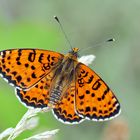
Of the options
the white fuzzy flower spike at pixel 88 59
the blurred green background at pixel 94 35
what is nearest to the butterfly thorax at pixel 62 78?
the white fuzzy flower spike at pixel 88 59

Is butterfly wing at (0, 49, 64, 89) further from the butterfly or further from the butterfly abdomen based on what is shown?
the butterfly abdomen

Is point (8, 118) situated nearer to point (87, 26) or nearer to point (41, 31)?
point (41, 31)

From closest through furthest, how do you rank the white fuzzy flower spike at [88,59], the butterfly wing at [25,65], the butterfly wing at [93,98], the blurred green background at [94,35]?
1. the white fuzzy flower spike at [88,59]
2. the butterfly wing at [93,98]
3. the butterfly wing at [25,65]
4. the blurred green background at [94,35]

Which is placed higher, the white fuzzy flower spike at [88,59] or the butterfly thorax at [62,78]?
the butterfly thorax at [62,78]

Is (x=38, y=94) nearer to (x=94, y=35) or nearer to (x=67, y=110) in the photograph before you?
(x=67, y=110)

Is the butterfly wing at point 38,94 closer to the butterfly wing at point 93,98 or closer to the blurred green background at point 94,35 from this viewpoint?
the butterfly wing at point 93,98

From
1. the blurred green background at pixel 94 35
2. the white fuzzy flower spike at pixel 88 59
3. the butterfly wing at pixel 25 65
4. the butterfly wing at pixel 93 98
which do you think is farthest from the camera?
the blurred green background at pixel 94 35

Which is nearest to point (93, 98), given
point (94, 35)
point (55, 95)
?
point (55, 95)
